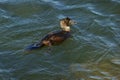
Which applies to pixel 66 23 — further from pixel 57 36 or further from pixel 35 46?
pixel 35 46

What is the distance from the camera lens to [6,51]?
9.70m

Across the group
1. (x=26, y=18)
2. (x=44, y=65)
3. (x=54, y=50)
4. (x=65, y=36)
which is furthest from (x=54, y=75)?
(x=26, y=18)

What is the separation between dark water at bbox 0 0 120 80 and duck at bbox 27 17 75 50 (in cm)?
14

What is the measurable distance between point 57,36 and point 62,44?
0.92ft

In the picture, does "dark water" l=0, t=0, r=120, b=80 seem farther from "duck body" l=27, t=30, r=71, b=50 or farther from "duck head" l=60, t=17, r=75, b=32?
"duck head" l=60, t=17, r=75, b=32

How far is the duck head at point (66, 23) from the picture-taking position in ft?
34.8

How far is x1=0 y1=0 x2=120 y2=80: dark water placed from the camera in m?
8.87

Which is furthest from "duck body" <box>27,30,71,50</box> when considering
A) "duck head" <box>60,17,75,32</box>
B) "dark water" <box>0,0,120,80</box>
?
"duck head" <box>60,17,75,32</box>

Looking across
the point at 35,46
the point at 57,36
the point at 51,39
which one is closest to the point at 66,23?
the point at 57,36

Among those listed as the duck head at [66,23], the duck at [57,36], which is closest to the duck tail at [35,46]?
the duck at [57,36]

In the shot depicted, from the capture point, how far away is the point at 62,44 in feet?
33.5

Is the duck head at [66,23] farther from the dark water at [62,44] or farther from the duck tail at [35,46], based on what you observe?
the duck tail at [35,46]

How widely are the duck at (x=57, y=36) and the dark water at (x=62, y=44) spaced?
14 centimetres

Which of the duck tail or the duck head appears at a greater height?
the duck head
